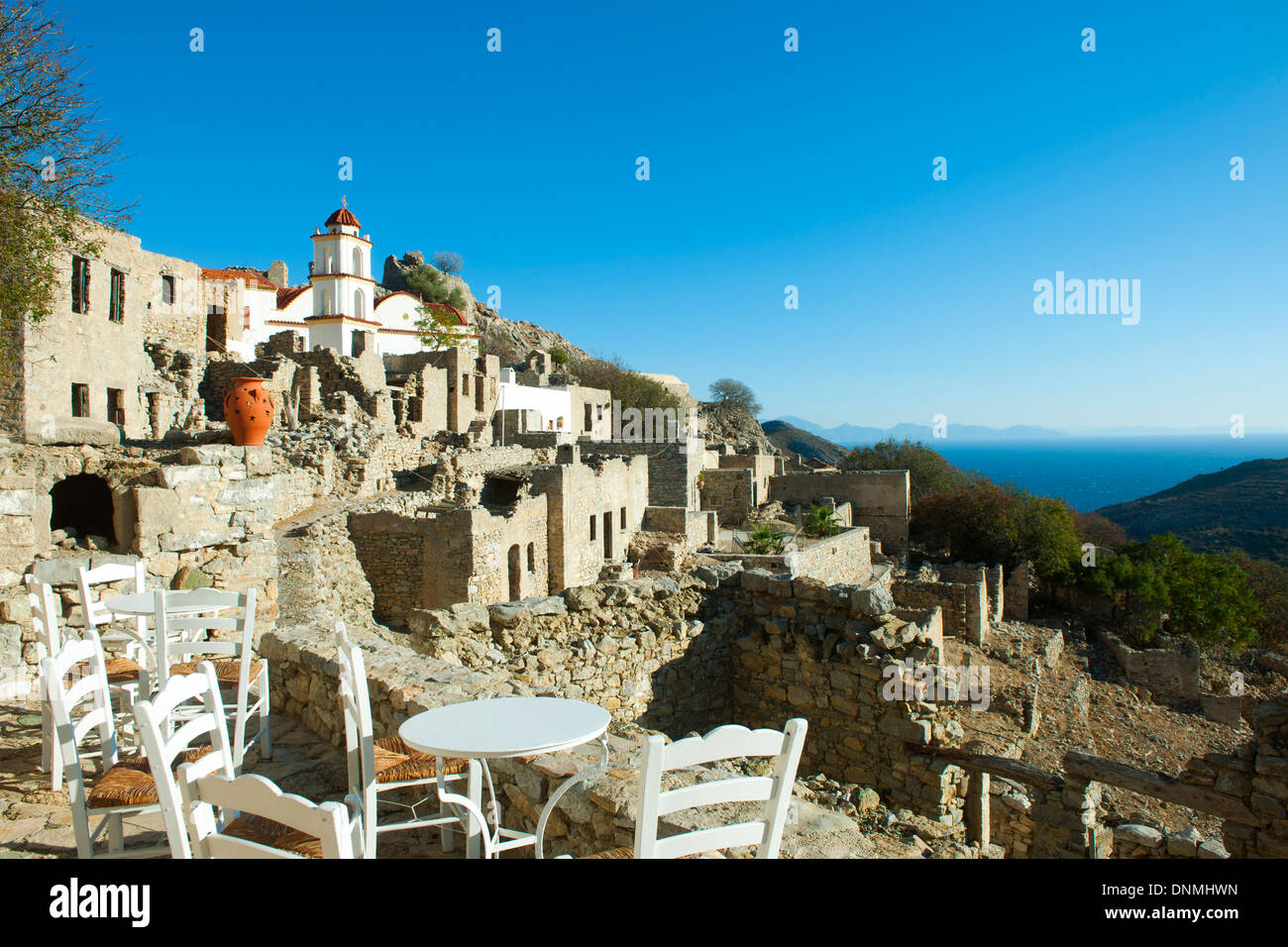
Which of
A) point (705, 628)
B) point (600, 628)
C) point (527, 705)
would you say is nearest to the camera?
point (527, 705)

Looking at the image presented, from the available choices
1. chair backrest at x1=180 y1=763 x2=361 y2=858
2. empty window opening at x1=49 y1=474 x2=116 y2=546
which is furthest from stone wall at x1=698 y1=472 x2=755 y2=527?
chair backrest at x1=180 y1=763 x2=361 y2=858

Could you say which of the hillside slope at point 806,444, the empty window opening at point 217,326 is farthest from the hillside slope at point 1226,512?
the empty window opening at point 217,326

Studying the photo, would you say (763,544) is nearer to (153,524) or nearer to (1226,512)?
(153,524)

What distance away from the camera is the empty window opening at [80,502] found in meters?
8.13

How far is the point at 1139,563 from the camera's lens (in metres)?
24.9

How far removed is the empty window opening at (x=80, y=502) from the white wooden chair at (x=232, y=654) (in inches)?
161

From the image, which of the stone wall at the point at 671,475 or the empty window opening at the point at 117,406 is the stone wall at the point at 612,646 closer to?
the empty window opening at the point at 117,406

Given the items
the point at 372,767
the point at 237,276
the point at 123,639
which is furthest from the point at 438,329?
the point at 372,767

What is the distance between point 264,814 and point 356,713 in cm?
117

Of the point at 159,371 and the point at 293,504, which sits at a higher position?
the point at 159,371
